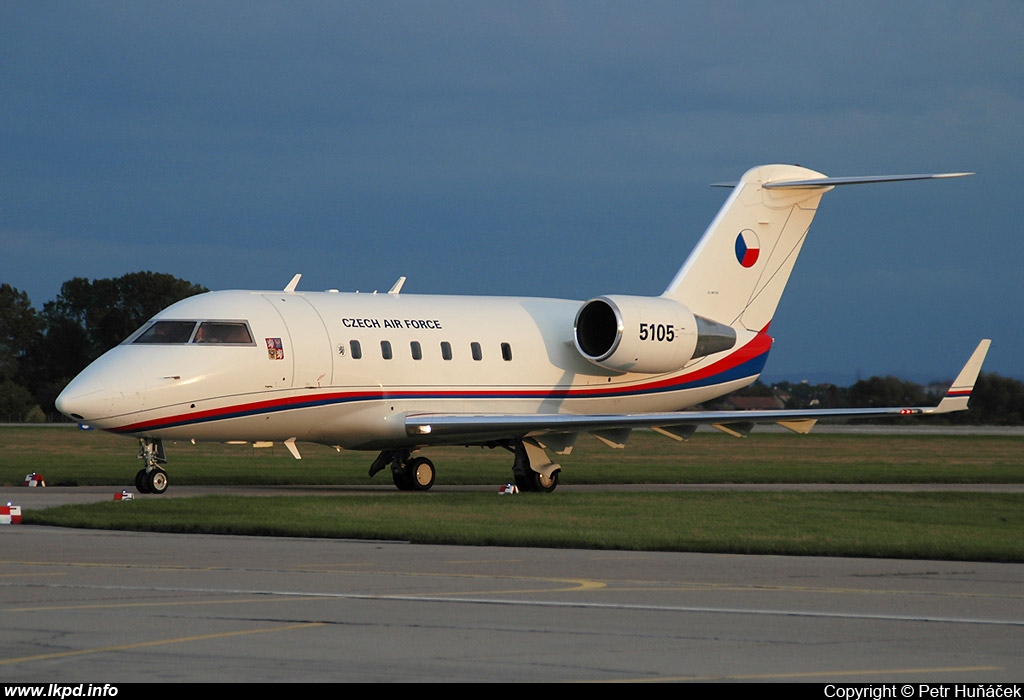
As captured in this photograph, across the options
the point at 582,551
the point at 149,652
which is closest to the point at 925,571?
the point at 582,551

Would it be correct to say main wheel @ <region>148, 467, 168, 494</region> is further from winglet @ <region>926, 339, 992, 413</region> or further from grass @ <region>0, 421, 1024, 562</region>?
winglet @ <region>926, 339, 992, 413</region>

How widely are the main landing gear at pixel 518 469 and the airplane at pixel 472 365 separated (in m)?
0.03

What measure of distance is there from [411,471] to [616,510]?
338 inches

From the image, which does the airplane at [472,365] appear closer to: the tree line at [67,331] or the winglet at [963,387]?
the winglet at [963,387]

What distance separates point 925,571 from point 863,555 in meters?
1.61

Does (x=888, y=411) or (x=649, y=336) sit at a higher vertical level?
(x=649, y=336)

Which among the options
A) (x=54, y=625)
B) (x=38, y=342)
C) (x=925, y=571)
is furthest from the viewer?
(x=38, y=342)

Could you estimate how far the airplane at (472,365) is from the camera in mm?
24891

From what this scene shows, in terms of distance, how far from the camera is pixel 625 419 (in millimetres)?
26422

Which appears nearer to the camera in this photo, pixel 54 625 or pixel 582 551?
pixel 54 625

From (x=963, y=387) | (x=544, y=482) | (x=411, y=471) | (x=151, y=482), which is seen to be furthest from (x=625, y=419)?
(x=151, y=482)

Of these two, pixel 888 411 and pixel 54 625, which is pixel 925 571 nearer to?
pixel 54 625

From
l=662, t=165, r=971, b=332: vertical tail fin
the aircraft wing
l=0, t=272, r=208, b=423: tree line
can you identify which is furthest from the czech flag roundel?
l=0, t=272, r=208, b=423: tree line

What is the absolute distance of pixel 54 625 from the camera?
31.8ft
